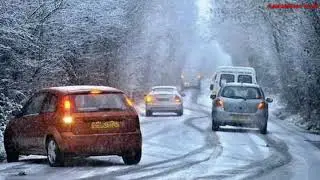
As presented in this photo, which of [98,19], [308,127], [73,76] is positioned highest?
[98,19]

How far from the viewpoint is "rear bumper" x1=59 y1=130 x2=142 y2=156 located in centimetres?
1398

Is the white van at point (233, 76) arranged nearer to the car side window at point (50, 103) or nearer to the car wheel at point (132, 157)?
the car wheel at point (132, 157)

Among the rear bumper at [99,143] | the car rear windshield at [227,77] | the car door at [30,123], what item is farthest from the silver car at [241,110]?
the rear bumper at [99,143]

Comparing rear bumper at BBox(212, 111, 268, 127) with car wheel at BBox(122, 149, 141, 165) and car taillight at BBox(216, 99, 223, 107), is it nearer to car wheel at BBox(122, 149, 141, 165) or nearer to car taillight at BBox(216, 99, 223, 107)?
car taillight at BBox(216, 99, 223, 107)

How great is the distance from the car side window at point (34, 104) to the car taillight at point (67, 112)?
108 cm

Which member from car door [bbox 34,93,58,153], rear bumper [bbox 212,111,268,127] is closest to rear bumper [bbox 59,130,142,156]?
car door [bbox 34,93,58,153]

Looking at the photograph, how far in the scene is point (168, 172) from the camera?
13.5 metres

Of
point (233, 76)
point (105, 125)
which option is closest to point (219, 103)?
point (233, 76)

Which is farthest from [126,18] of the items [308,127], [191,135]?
[191,135]

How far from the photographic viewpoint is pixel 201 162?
602 inches

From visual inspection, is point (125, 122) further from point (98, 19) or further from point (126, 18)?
point (126, 18)

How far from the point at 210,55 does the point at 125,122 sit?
16030 centimetres

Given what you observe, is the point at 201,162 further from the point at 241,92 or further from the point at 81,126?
the point at 241,92

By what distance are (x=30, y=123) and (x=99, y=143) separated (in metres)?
1.75
